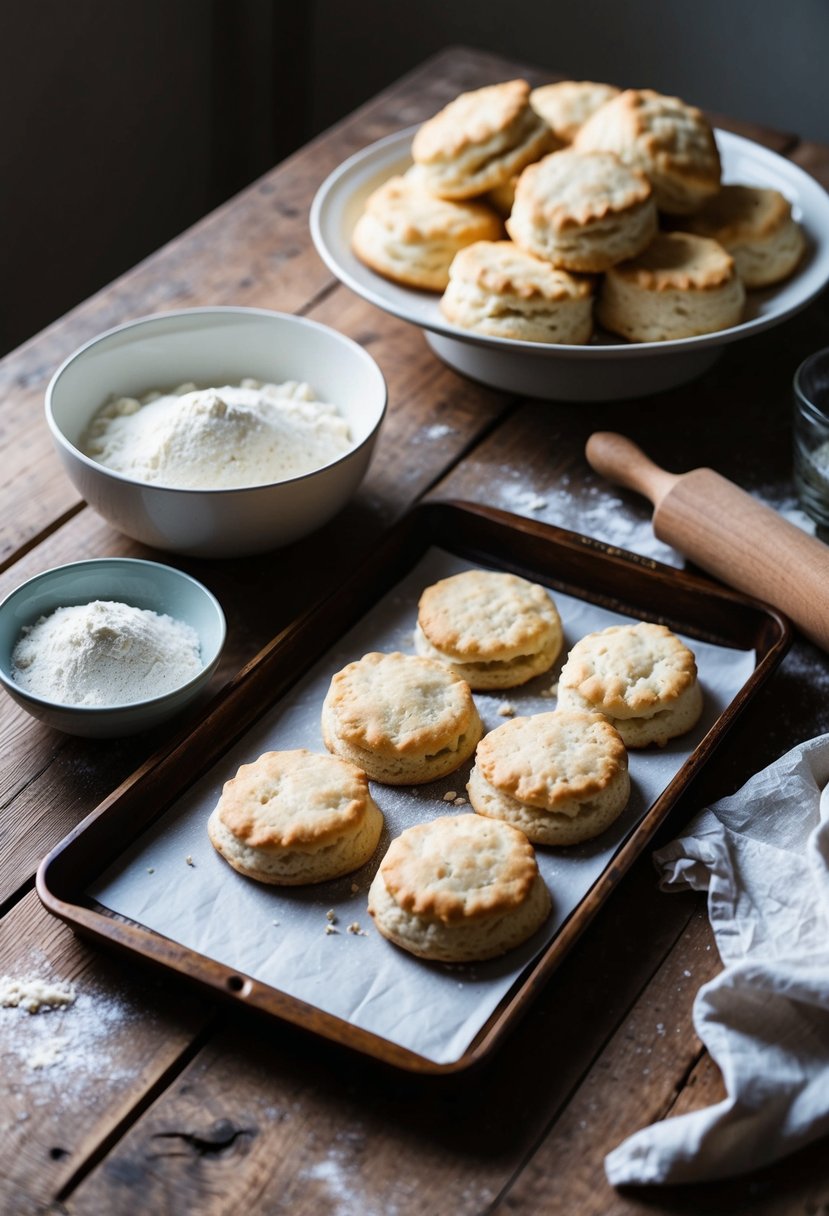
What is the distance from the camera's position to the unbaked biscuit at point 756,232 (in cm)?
181

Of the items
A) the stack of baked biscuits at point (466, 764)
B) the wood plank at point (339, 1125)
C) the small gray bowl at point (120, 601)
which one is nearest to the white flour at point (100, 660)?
the small gray bowl at point (120, 601)

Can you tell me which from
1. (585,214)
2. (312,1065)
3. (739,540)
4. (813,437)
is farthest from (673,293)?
(312,1065)

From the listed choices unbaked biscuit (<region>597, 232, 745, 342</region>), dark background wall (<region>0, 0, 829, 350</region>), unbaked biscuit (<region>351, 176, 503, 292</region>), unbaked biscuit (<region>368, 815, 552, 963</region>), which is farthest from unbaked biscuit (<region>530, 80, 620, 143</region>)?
dark background wall (<region>0, 0, 829, 350</region>)

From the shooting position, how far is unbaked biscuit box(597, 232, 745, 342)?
1.68 m

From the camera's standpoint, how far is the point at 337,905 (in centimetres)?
115

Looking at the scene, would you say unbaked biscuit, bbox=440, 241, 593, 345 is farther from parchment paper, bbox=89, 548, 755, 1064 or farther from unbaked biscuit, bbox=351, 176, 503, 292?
parchment paper, bbox=89, 548, 755, 1064

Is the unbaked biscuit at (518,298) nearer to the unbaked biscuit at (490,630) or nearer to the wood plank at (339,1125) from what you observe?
the unbaked biscuit at (490,630)

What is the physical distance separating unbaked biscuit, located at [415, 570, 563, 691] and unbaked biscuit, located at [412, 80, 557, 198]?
0.67 m

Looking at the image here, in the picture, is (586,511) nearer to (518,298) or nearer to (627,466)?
(627,466)

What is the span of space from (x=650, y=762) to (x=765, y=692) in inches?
7.8

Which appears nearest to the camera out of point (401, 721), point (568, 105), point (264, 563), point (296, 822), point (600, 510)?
point (296, 822)

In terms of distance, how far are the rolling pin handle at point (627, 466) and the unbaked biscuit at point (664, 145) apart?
15.2 inches

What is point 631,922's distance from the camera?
1.17 m

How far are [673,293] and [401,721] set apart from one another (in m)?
0.75
